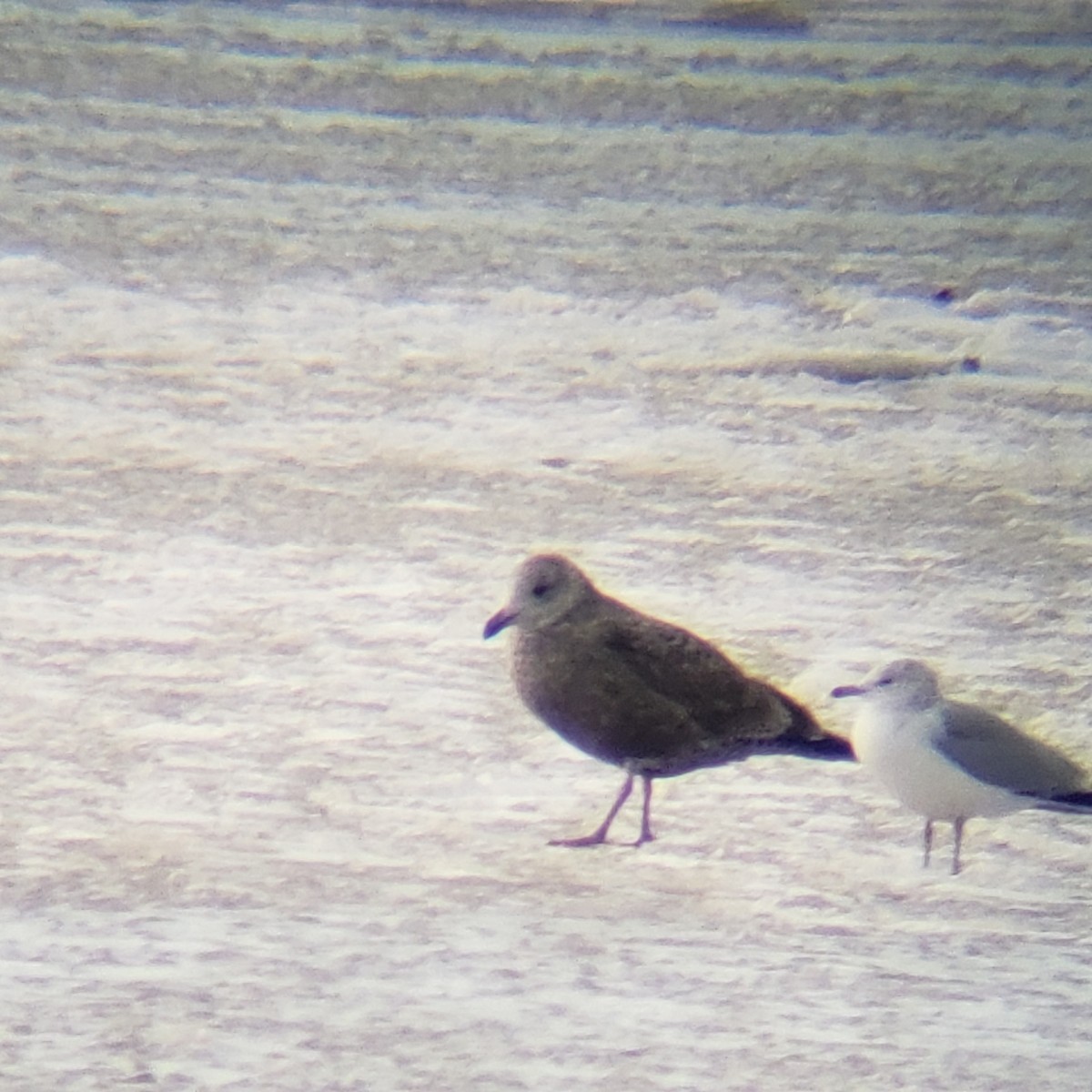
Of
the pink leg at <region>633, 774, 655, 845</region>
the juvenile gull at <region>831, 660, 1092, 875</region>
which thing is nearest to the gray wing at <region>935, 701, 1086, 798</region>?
the juvenile gull at <region>831, 660, 1092, 875</region>

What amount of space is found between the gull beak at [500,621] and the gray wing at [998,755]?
7.7 inches

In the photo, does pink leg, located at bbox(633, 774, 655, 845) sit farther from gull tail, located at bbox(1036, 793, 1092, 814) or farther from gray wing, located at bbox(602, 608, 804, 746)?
gull tail, located at bbox(1036, 793, 1092, 814)

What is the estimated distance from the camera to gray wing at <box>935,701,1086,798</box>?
621 mm

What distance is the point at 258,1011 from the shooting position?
664mm

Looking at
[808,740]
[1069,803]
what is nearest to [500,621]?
[808,740]

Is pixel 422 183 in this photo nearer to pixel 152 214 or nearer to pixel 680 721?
pixel 152 214

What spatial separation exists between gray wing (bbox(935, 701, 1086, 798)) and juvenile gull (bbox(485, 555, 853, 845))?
48mm

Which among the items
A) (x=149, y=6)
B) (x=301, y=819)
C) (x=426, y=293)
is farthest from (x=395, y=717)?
(x=149, y=6)

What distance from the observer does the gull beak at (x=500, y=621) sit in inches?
24.0

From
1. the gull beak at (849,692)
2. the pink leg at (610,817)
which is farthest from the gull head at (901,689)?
the pink leg at (610,817)

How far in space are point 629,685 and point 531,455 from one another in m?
0.11

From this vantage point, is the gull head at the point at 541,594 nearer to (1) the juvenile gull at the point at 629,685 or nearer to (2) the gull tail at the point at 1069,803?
(1) the juvenile gull at the point at 629,685

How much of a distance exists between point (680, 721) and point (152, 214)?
33 cm

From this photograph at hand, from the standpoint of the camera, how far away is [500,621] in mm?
611
